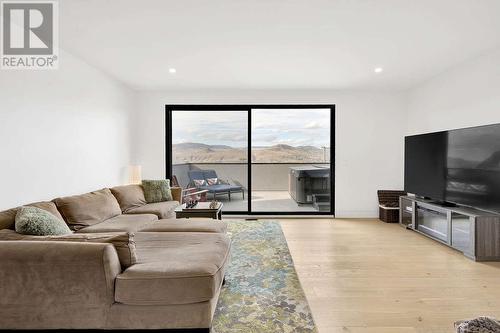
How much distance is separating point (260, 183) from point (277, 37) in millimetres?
3274

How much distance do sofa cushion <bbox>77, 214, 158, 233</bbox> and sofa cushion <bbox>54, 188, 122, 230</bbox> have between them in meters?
0.09

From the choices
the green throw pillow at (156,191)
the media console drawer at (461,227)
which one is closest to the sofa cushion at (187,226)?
the green throw pillow at (156,191)

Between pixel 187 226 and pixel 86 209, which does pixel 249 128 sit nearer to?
pixel 187 226

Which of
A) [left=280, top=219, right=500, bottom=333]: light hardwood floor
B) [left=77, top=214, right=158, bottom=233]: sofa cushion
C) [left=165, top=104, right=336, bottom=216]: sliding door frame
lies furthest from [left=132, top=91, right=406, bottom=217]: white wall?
[left=77, top=214, right=158, bottom=233]: sofa cushion

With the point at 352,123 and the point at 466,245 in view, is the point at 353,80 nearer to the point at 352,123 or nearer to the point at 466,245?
the point at 352,123

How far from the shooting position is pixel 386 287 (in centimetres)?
262

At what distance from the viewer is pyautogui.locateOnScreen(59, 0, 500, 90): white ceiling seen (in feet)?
8.41

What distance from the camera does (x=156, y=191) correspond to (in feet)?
15.7

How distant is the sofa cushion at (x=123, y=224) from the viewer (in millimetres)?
3031

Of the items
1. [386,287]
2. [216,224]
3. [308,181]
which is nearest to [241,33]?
[216,224]

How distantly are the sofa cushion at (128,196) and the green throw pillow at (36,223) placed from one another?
5.39 ft

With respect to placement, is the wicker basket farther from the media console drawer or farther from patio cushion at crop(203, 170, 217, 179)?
patio cushion at crop(203, 170, 217, 179)

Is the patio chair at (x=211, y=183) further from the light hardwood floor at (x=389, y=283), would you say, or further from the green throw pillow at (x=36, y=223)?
the green throw pillow at (x=36, y=223)

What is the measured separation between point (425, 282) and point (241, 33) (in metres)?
3.17
